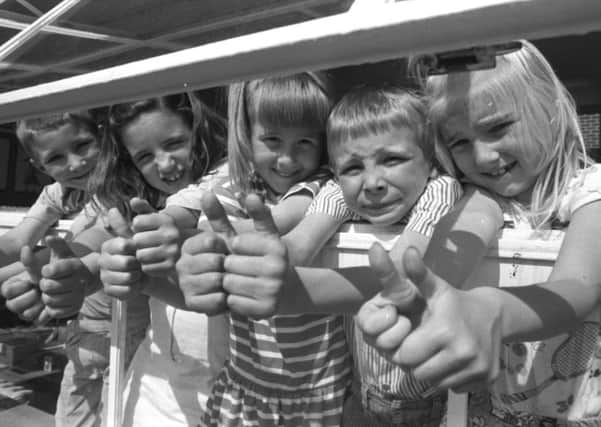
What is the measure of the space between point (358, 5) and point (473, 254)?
0.43 meters

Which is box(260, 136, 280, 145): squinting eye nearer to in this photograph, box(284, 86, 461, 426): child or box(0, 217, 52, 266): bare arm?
box(284, 86, 461, 426): child

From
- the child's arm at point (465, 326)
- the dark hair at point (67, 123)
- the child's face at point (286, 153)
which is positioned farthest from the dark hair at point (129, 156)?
the child's arm at point (465, 326)

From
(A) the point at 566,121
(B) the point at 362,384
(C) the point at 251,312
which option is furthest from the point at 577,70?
(C) the point at 251,312

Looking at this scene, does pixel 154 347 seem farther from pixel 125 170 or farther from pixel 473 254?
pixel 473 254

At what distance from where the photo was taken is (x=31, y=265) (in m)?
1.02

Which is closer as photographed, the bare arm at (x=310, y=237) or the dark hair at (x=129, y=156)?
the bare arm at (x=310, y=237)

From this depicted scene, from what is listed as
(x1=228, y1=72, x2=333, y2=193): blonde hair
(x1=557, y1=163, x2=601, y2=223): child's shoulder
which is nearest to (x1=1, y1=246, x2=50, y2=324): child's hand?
(x1=228, y1=72, x2=333, y2=193): blonde hair

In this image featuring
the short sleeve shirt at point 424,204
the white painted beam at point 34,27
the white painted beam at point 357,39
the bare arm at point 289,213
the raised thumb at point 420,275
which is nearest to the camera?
the white painted beam at point 357,39

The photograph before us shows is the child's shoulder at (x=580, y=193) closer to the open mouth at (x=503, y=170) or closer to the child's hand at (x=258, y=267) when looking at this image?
the open mouth at (x=503, y=170)

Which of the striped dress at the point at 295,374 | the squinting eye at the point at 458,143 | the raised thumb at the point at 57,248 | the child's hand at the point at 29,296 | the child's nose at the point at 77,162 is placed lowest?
the striped dress at the point at 295,374

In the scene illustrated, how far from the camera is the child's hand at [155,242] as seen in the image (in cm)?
81

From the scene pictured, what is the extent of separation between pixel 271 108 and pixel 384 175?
1.01 ft

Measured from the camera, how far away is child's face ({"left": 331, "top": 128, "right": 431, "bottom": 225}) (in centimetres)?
100

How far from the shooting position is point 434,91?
3.38 ft
